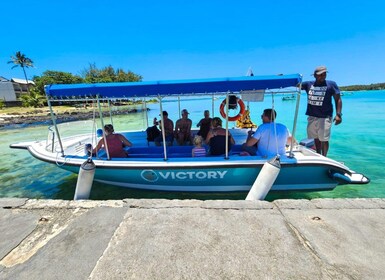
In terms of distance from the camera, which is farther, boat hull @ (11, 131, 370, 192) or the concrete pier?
boat hull @ (11, 131, 370, 192)

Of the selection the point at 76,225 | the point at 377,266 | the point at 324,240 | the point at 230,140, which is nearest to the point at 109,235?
the point at 76,225

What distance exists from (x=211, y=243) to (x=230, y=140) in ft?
9.22

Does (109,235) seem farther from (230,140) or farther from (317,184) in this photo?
(317,184)

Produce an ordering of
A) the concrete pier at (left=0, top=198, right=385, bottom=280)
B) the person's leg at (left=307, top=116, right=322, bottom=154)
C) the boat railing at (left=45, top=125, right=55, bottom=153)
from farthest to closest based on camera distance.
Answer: the boat railing at (left=45, top=125, right=55, bottom=153)
the person's leg at (left=307, top=116, right=322, bottom=154)
the concrete pier at (left=0, top=198, right=385, bottom=280)

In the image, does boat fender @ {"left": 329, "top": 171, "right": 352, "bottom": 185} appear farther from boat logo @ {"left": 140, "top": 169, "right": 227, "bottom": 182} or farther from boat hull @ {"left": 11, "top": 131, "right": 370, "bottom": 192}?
boat logo @ {"left": 140, "top": 169, "right": 227, "bottom": 182}

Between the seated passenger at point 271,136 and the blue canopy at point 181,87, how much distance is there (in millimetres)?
636

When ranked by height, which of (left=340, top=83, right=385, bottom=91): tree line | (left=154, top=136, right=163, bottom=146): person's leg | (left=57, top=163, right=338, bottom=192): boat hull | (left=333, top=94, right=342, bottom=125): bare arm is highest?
(left=333, top=94, right=342, bottom=125): bare arm

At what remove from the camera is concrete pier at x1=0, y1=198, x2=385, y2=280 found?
1825 millimetres

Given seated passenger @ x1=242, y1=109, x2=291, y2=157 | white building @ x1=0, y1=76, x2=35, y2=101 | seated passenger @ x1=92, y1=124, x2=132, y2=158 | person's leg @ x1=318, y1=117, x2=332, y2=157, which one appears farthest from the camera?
white building @ x1=0, y1=76, x2=35, y2=101

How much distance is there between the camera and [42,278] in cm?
181

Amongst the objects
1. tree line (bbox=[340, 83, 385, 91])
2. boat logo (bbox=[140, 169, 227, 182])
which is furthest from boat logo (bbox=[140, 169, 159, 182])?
tree line (bbox=[340, 83, 385, 91])

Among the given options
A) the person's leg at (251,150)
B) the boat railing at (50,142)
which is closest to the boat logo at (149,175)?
the person's leg at (251,150)

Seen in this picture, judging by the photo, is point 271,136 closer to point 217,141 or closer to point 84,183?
point 217,141

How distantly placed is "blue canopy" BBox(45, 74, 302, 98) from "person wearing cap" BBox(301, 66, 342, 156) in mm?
1019
